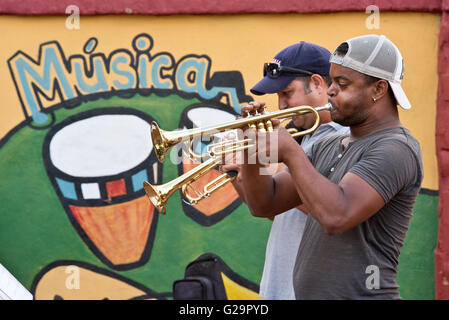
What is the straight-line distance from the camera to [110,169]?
16.1 ft

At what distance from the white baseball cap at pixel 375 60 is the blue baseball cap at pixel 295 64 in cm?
74

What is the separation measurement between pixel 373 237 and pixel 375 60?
66 cm

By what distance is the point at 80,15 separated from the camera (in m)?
4.84

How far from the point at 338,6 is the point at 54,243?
9.13ft

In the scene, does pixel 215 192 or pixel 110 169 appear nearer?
pixel 215 192

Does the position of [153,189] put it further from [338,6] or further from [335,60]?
[338,6]

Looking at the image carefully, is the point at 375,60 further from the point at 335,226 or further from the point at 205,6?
the point at 205,6

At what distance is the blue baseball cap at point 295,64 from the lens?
3158 mm

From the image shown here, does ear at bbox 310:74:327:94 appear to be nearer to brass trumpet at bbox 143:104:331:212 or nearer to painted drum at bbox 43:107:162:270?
brass trumpet at bbox 143:104:331:212

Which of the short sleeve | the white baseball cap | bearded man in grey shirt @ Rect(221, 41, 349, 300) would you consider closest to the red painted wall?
bearded man in grey shirt @ Rect(221, 41, 349, 300)

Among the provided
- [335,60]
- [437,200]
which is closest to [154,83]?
[437,200]
